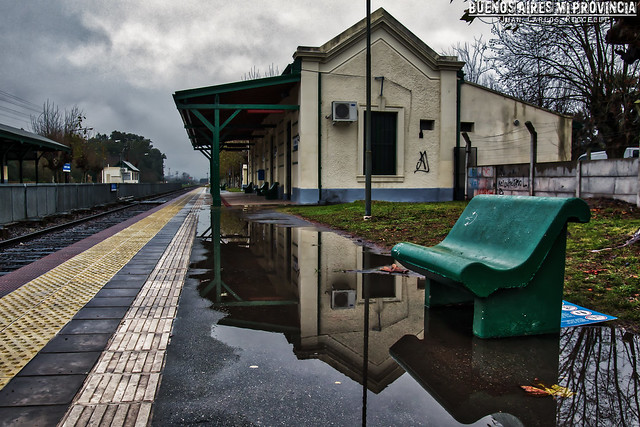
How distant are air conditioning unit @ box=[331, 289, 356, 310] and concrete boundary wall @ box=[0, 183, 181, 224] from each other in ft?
40.5

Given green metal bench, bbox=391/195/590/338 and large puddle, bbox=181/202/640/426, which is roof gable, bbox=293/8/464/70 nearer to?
large puddle, bbox=181/202/640/426

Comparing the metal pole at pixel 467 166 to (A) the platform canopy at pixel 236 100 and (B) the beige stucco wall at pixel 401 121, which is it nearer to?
(B) the beige stucco wall at pixel 401 121

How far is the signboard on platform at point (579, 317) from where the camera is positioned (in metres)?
4.19

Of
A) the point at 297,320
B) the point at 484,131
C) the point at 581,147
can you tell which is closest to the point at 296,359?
the point at 297,320

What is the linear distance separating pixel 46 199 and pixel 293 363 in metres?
17.1

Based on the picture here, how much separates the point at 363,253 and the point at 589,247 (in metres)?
3.44

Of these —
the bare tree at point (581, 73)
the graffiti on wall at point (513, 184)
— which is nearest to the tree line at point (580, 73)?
the bare tree at point (581, 73)

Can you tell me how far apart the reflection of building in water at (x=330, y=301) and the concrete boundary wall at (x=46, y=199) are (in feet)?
30.3

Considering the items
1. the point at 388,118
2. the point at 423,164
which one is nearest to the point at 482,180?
the point at 423,164

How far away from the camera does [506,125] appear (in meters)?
22.2

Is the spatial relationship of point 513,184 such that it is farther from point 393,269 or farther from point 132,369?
point 132,369

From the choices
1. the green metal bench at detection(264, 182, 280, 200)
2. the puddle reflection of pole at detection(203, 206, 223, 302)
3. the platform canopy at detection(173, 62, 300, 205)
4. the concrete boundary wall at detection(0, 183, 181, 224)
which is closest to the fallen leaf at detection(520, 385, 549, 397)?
the puddle reflection of pole at detection(203, 206, 223, 302)

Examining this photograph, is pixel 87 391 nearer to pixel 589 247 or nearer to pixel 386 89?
pixel 589 247

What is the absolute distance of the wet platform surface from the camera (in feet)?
8.68
